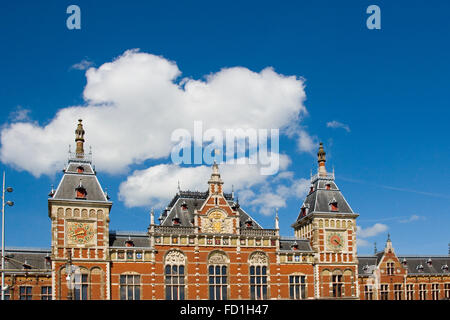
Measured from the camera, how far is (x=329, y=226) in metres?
61.2

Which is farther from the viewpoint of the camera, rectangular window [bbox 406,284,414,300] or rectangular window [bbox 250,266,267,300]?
rectangular window [bbox 406,284,414,300]

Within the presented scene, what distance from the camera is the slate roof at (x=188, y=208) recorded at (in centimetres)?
5684

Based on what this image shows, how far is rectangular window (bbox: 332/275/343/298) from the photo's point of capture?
59.9 m

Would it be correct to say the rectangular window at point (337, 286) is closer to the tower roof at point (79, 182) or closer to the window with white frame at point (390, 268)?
the window with white frame at point (390, 268)

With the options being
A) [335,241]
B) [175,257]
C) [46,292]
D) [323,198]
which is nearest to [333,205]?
[323,198]

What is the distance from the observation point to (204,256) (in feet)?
184

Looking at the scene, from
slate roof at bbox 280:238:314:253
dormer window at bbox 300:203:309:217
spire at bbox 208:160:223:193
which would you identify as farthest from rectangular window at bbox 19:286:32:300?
dormer window at bbox 300:203:309:217

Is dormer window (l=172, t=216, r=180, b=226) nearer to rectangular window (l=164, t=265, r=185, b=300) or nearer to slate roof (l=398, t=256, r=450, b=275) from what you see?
rectangular window (l=164, t=265, r=185, b=300)
